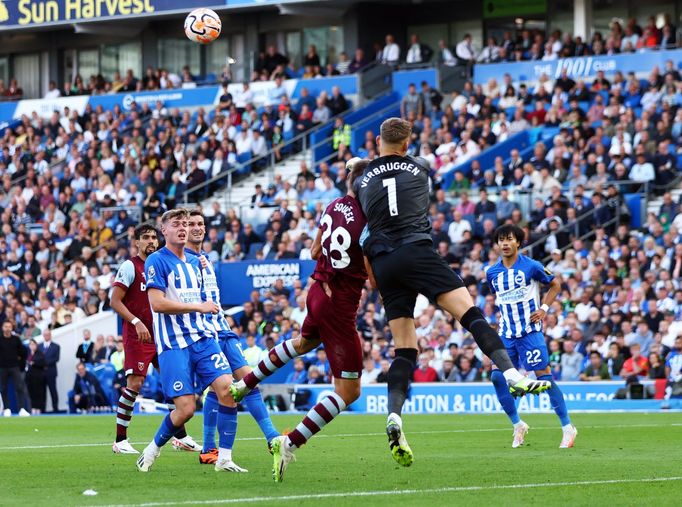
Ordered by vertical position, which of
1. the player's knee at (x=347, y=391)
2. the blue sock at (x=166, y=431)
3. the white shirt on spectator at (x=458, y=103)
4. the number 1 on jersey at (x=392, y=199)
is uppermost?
the white shirt on spectator at (x=458, y=103)

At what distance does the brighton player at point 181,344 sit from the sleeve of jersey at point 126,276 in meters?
2.71

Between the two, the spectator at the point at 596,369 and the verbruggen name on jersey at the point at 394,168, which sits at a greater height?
the verbruggen name on jersey at the point at 394,168

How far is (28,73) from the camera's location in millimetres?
48969

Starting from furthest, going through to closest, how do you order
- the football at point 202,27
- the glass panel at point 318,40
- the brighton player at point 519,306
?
the glass panel at point 318,40 → the football at point 202,27 → the brighton player at point 519,306

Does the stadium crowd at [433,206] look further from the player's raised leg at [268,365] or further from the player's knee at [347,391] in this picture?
the player's knee at [347,391]

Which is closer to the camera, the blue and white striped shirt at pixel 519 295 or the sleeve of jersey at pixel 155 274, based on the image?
the sleeve of jersey at pixel 155 274

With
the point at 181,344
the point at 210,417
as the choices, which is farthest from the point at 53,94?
the point at 181,344

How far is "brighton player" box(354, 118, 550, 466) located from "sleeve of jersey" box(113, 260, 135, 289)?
4531mm

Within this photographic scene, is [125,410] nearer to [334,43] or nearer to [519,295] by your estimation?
[519,295]

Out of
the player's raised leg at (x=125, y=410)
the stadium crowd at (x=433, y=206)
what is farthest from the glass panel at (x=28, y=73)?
the player's raised leg at (x=125, y=410)

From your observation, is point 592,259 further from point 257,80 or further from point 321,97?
point 257,80

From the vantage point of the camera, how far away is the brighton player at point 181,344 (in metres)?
11.0

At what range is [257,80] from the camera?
40938 mm

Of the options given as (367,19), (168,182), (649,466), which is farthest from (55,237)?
(649,466)
